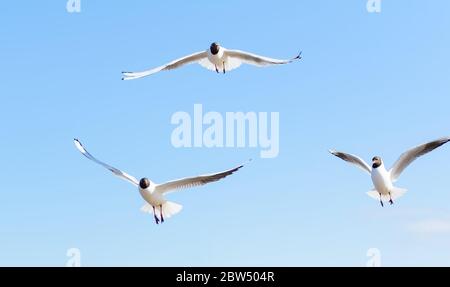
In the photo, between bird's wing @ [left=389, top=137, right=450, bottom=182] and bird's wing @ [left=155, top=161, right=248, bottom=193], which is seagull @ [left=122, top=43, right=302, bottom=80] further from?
bird's wing @ [left=389, top=137, right=450, bottom=182]

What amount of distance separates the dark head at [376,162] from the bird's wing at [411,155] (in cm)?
21

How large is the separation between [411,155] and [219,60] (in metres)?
3.30

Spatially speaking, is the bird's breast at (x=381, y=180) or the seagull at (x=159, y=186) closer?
the seagull at (x=159, y=186)

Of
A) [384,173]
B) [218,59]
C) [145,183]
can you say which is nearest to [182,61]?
[218,59]

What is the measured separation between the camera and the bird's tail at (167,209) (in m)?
11.9

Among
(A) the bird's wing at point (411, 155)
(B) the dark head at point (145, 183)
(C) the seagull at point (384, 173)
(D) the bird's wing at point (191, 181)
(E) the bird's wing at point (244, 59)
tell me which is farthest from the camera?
(E) the bird's wing at point (244, 59)

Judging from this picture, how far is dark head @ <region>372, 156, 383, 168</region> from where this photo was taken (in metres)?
12.0

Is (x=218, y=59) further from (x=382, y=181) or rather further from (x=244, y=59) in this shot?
(x=382, y=181)

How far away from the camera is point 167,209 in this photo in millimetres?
11969

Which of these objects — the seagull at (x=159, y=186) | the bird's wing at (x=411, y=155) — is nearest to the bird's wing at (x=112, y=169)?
the seagull at (x=159, y=186)

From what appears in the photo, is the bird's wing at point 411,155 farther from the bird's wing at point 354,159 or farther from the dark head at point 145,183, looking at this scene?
the dark head at point 145,183
